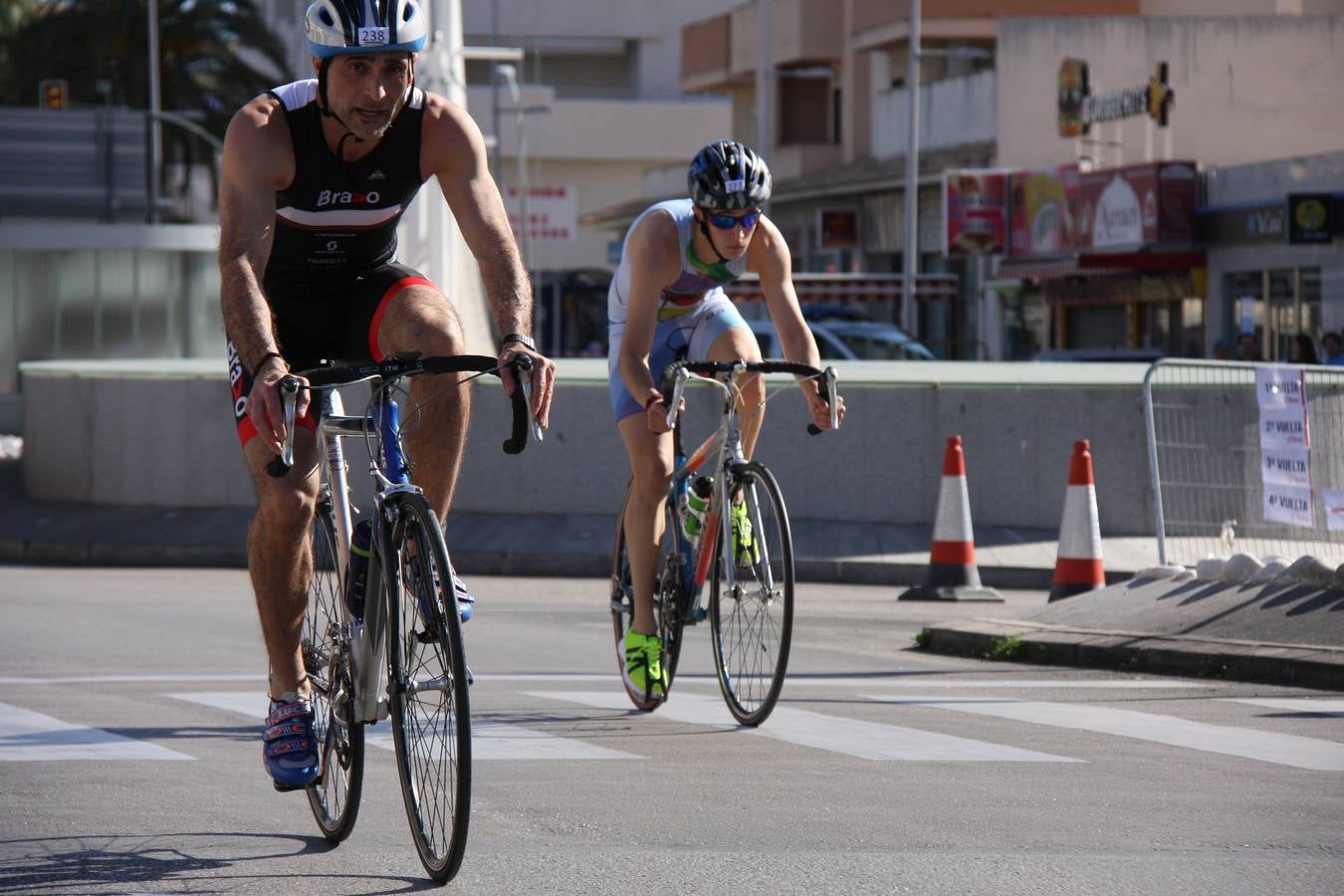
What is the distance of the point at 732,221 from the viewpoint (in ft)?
25.0

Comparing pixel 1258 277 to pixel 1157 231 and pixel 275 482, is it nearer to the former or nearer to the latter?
pixel 1157 231

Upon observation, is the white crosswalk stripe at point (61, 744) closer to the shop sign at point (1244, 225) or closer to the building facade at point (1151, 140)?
the shop sign at point (1244, 225)

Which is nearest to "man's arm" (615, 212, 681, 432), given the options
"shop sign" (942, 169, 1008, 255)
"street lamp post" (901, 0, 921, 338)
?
"street lamp post" (901, 0, 921, 338)

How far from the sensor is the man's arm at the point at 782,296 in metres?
7.82

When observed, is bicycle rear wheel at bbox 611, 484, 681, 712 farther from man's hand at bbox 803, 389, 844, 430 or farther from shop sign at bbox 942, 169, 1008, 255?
shop sign at bbox 942, 169, 1008, 255

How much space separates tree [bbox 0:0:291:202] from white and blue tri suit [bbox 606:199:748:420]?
4212 centimetres

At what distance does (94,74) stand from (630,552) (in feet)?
151

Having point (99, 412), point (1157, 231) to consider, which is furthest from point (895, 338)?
point (99, 412)

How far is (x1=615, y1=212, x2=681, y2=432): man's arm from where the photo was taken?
772 centimetres

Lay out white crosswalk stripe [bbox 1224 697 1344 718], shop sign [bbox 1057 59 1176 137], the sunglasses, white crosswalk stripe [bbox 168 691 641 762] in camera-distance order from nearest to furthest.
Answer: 1. white crosswalk stripe [bbox 168 691 641 762]
2. the sunglasses
3. white crosswalk stripe [bbox 1224 697 1344 718]
4. shop sign [bbox 1057 59 1176 137]

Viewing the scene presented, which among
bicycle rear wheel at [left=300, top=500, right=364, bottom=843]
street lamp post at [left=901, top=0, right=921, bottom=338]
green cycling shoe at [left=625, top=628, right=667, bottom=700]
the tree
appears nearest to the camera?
bicycle rear wheel at [left=300, top=500, right=364, bottom=843]

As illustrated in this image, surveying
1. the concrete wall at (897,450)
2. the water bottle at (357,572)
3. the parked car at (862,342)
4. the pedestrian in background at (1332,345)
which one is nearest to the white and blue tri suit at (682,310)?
the water bottle at (357,572)

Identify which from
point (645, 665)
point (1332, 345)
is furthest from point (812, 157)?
point (645, 665)

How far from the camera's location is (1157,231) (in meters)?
38.7
